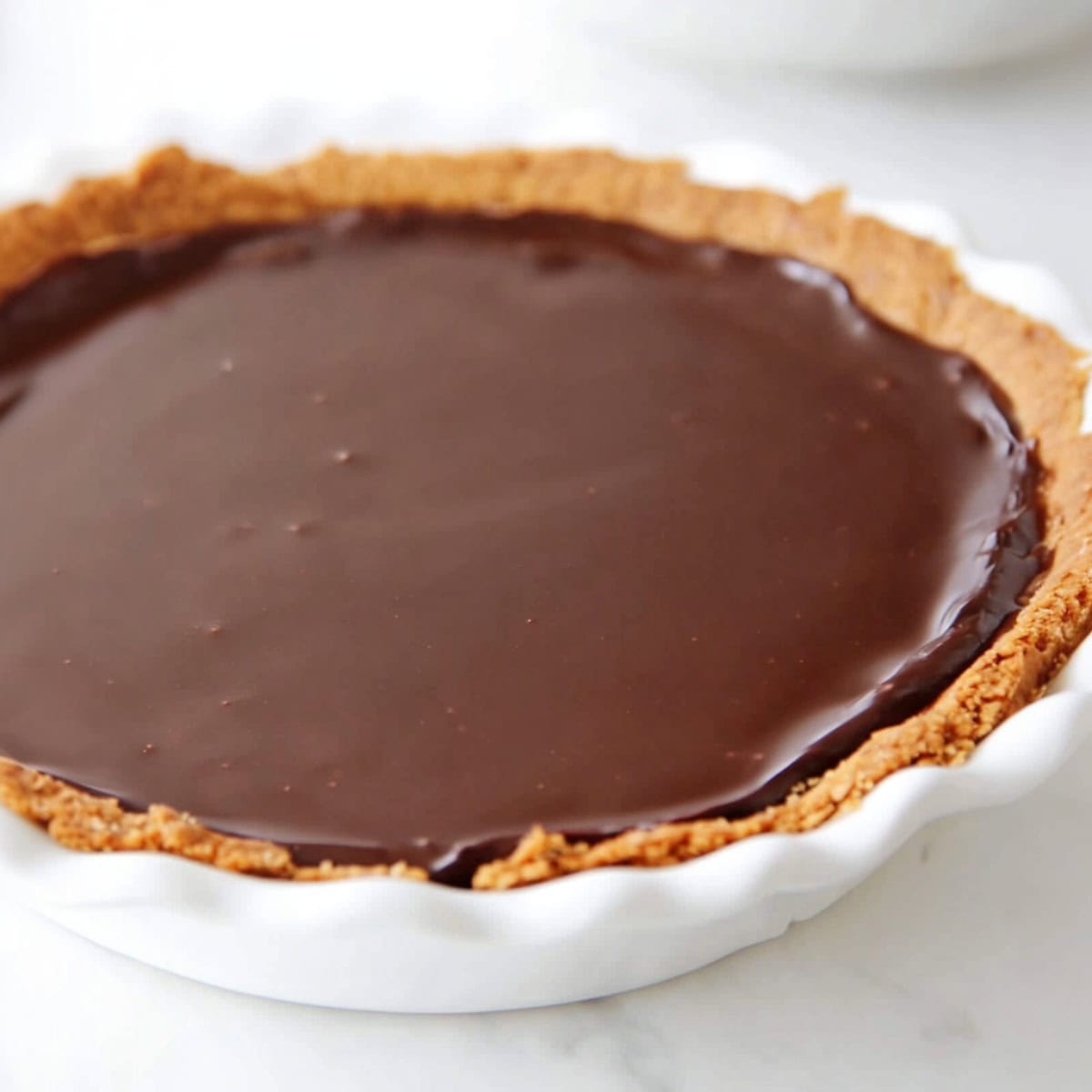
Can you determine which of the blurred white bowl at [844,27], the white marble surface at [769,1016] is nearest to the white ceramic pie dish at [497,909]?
the white marble surface at [769,1016]

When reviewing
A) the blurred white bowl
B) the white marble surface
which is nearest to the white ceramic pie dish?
the white marble surface

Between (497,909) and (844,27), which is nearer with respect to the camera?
(497,909)

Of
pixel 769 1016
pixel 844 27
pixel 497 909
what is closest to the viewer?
pixel 497 909

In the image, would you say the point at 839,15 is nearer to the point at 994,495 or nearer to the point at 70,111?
the point at 994,495

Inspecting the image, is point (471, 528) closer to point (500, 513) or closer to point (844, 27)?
point (500, 513)

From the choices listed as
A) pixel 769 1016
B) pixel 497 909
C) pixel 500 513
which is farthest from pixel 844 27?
pixel 497 909

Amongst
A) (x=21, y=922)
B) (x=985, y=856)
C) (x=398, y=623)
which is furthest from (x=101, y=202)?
(x=985, y=856)
